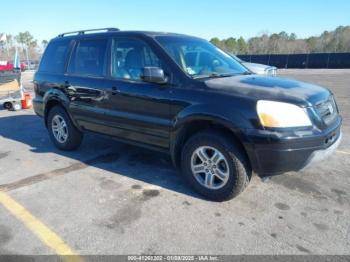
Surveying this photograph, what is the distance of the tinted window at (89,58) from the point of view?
15.6ft

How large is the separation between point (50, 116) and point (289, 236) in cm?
450

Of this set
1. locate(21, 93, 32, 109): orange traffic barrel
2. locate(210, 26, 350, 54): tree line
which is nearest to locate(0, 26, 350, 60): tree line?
locate(210, 26, 350, 54): tree line

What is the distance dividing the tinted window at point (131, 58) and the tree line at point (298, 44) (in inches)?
2100

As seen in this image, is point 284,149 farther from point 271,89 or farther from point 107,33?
point 107,33

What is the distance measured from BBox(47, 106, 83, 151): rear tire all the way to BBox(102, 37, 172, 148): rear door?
1.12 m

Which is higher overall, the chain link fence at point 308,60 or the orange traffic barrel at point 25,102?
the chain link fence at point 308,60

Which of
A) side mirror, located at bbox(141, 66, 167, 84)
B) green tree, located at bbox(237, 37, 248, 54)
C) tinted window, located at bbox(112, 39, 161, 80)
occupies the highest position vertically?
green tree, located at bbox(237, 37, 248, 54)

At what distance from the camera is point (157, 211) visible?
11.6ft

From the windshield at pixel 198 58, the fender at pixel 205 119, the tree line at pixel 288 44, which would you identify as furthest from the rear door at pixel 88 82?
the tree line at pixel 288 44

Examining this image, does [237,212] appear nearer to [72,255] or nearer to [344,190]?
[344,190]

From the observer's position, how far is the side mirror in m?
3.78

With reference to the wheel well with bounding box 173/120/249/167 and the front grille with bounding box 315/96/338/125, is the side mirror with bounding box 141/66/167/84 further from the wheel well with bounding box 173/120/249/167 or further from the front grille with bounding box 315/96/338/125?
the front grille with bounding box 315/96/338/125

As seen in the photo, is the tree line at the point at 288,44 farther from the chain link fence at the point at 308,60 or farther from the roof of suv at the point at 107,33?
the roof of suv at the point at 107,33

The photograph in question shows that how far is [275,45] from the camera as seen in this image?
2697 inches
